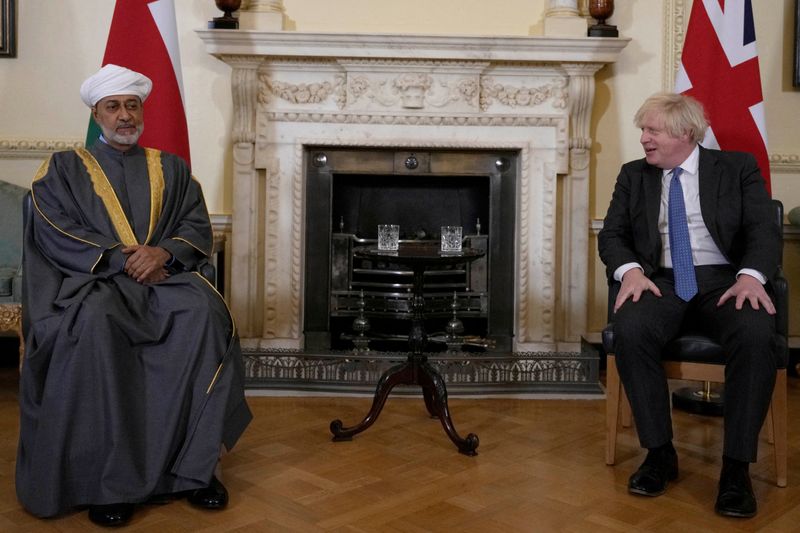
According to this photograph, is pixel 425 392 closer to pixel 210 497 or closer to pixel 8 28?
pixel 210 497

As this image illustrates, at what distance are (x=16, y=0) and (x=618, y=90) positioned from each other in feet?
9.77

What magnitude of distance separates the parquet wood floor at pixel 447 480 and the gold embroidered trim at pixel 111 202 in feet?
2.57

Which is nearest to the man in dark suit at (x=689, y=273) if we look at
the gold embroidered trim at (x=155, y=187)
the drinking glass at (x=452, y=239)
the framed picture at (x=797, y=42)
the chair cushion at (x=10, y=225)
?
the drinking glass at (x=452, y=239)

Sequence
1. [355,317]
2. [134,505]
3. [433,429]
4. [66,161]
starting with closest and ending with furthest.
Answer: [134,505]
[66,161]
[433,429]
[355,317]

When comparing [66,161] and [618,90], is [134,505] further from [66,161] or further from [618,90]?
[618,90]

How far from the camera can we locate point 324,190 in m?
4.70

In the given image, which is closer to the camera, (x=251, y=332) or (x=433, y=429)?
(x=433, y=429)

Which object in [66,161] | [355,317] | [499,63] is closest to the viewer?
[66,161]

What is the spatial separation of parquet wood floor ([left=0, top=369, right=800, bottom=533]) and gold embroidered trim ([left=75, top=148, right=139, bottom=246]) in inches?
30.8

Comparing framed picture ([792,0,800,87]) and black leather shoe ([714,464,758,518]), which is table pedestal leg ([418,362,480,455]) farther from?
framed picture ([792,0,800,87])

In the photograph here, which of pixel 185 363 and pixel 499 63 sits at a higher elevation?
pixel 499 63

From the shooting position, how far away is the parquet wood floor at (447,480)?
2461 millimetres

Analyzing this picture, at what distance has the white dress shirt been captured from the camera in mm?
3006

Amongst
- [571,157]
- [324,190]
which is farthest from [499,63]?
[324,190]
